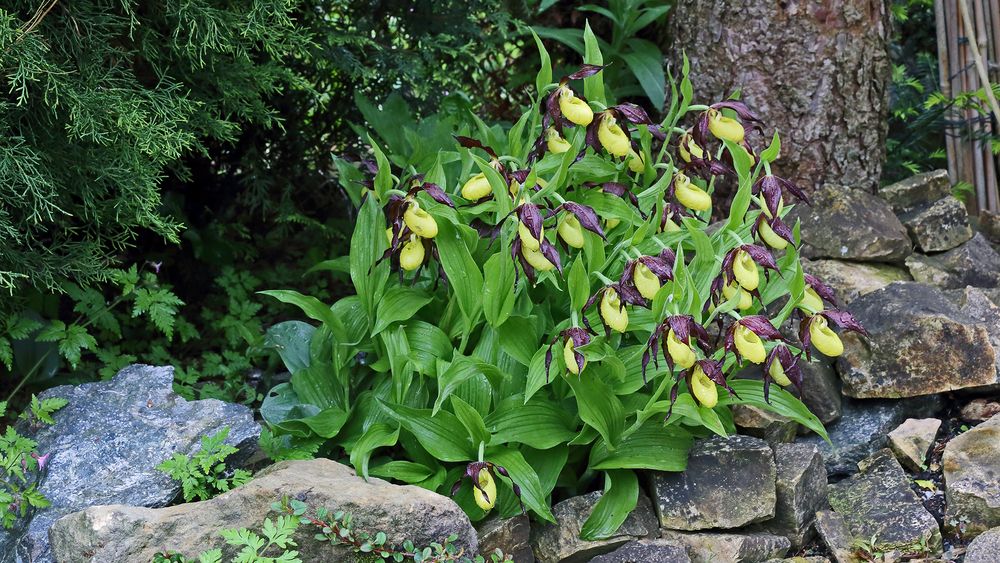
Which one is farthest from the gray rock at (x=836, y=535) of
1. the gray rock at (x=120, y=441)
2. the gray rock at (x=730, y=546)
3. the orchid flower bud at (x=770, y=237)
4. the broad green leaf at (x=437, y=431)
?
the gray rock at (x=120, y=441)

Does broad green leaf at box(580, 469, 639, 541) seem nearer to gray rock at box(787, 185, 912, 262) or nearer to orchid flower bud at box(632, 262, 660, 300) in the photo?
orchid flower bud at box(632, 262, 660, 300)

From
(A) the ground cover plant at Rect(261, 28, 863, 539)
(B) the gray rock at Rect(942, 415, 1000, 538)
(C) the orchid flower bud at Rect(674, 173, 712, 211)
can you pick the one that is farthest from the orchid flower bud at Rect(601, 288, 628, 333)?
(B) the gray rock at Rect(942, 415, 1000, 538)

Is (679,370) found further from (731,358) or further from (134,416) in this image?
(134,416)

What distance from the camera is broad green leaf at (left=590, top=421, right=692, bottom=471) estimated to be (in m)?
2.49

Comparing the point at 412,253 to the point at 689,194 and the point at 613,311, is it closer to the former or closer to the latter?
the point at 613,311

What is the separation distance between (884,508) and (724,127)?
116 centimetres

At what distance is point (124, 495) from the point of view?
2434mm

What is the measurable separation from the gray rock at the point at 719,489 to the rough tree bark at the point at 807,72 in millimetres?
1417

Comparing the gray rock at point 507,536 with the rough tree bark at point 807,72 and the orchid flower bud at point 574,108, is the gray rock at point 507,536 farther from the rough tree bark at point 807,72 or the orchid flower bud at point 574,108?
the rough tree bark at point 807,72

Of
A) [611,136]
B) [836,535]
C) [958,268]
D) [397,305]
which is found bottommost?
[836,535]

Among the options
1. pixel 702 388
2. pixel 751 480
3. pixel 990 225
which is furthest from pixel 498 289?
pixel 990 225

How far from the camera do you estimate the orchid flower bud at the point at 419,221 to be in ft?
7.53

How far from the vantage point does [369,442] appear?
244cm

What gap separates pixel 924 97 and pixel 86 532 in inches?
154
